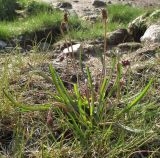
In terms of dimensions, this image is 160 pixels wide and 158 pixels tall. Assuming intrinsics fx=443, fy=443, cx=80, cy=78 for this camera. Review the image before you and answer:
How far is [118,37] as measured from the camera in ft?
19.3

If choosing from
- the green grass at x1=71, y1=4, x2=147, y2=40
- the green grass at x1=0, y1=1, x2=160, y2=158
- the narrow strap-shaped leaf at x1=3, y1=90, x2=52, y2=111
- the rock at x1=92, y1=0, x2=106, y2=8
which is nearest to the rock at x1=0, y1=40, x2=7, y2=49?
the green grass at x1=71, y1=4, x2=147, y2=40

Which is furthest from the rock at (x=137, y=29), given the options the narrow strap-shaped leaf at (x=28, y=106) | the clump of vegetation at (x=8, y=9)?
the narrow strap-shaped leaf at (x=28, y=106)

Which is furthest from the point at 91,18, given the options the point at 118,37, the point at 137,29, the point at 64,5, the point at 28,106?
the point at 28,106

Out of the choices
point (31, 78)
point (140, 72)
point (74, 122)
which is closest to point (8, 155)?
point (74, 122)

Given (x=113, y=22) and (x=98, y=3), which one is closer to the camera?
(x=113, y=22)

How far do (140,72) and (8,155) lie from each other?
67.0 inches

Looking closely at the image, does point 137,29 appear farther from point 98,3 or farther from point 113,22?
point 98,3

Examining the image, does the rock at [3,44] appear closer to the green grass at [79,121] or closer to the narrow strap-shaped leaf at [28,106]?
the green grass at [79,121]

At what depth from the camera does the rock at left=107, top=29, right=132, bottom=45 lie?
5.79 meters

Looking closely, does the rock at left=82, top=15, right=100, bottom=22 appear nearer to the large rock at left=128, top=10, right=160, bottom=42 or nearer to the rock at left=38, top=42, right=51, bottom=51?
the large rock at left=128, top=10, right=160, bottom=42

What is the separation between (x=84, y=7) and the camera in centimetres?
877

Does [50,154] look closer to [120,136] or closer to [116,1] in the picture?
[120,136]

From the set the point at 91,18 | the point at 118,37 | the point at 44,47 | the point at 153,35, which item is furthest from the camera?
the point at 91,18

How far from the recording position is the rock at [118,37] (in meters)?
5.79
